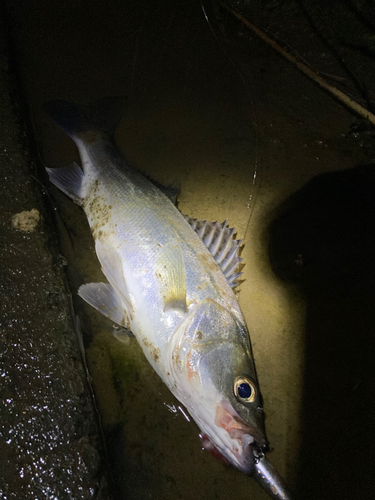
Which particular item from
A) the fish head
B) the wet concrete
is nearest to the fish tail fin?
the wet concrete

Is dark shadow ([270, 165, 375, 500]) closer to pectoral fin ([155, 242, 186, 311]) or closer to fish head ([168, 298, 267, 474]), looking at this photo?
fish head ([168, 298, 267, 474])

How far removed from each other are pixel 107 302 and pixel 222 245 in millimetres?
902

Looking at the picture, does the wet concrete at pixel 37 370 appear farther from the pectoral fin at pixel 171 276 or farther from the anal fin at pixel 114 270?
the pectoral fin at pixel 171 276

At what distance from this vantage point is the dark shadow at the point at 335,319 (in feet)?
6.86

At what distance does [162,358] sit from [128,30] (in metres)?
3.44

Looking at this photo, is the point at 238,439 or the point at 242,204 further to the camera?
the point at 242,204

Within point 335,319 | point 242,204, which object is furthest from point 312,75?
point 335,319

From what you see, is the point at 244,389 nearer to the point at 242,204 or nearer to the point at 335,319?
the point at 335,319

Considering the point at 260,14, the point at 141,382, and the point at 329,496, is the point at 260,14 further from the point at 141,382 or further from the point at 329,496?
the point at 329,496

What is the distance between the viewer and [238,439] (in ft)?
5.42

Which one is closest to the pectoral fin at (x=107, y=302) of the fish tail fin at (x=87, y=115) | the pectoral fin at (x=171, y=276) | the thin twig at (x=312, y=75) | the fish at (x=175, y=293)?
the fish at (x=175, y=293)

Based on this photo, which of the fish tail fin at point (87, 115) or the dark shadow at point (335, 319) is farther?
the fish tail fin at point (87, 115)

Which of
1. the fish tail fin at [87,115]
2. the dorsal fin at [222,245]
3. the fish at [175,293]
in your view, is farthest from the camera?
the fish tail fin at [87,115]

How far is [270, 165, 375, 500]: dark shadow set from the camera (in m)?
2.09
